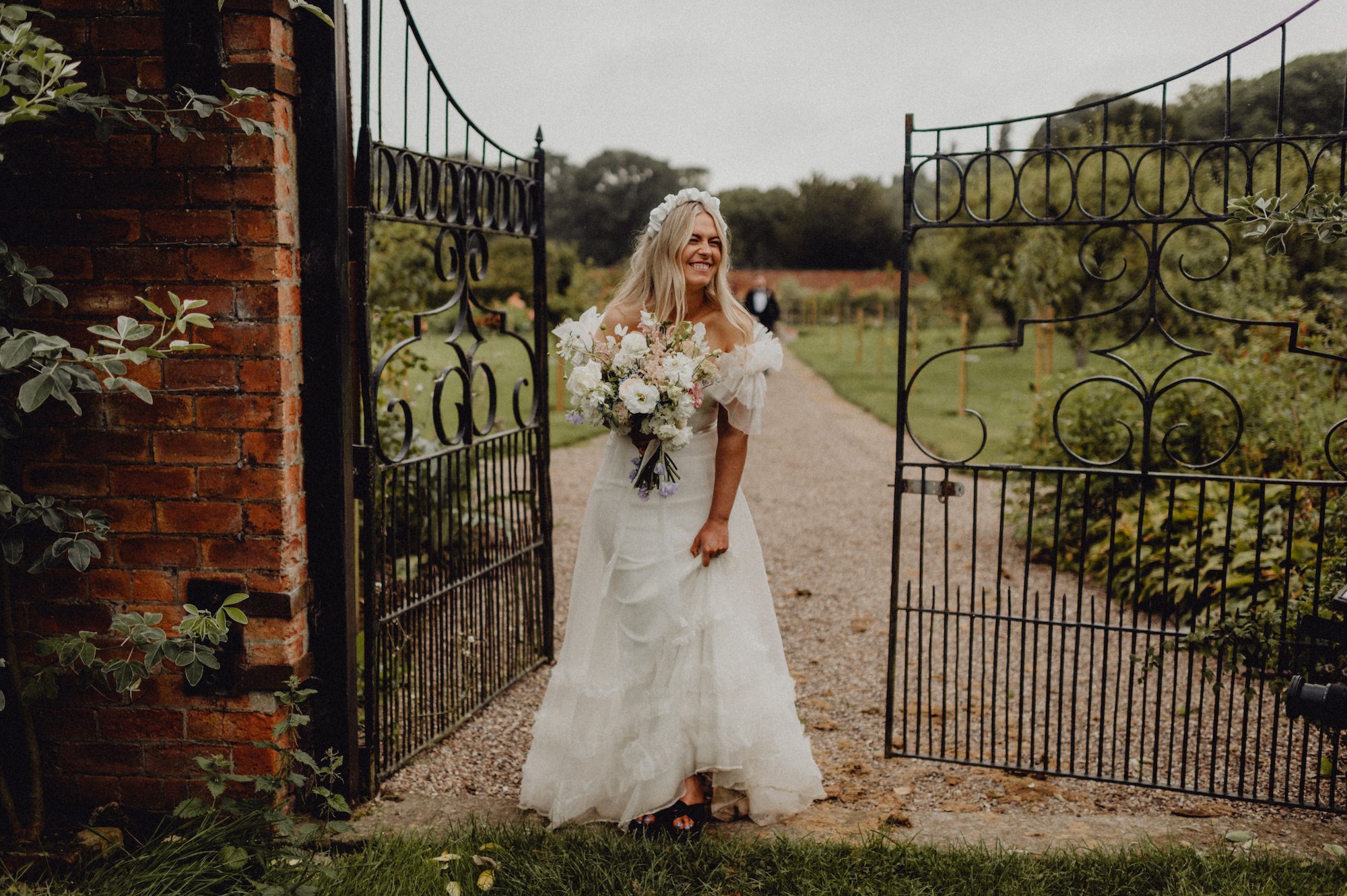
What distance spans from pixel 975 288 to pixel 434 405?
814 inches

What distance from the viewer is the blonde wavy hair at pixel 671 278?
3572mm

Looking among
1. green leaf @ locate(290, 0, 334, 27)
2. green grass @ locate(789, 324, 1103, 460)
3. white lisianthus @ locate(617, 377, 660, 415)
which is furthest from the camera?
green grass @ locate(789, 324, 1103, 460)

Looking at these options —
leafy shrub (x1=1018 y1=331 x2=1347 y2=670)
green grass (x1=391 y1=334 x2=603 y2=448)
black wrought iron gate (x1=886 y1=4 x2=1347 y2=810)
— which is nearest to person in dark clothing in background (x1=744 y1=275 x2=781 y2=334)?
green grass (x1=391 y1=334 x2=603 y2=448)

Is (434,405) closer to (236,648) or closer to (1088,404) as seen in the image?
(236,648)

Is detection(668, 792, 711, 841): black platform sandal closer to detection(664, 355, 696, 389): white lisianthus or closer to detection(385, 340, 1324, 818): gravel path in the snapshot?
detection(385, 340, 1324, 818): gravel path

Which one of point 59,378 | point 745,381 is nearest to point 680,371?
point 745,381

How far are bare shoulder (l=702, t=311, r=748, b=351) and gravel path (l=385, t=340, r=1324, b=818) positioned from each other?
2.37 ft

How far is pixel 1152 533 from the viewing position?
627 cm

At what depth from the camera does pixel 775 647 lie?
3.87 meters

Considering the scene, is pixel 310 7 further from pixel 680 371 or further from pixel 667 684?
pixel 667 684

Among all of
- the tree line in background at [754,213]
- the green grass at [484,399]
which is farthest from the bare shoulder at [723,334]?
the tree line in background at [754,213]

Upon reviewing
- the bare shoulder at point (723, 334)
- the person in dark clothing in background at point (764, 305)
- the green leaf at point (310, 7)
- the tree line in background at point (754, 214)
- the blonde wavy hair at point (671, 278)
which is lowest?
the bare shoulder at point (723, 334)

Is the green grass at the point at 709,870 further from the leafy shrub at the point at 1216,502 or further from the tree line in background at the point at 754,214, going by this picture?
the tree line in background at the point at 754,214

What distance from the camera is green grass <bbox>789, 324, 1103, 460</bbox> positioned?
13.1 metres
